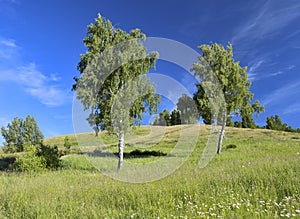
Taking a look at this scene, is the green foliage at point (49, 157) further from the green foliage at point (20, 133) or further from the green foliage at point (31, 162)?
the green foliage at point (20, 133)

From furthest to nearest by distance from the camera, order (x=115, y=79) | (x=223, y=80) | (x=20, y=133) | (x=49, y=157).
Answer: (x=20, y=133), (x=223, y=80), (x=49, y=157), (x=115, y=79)

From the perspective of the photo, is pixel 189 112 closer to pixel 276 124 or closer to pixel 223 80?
pixel 223 80

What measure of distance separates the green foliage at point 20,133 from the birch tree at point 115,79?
2156 inches

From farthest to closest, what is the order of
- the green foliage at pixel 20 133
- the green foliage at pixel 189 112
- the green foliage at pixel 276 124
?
the green foliage at pixel 276 124
the green foliage at pixel 20 133
the green foliage at pixel 189 112

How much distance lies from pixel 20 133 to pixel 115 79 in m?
61.4

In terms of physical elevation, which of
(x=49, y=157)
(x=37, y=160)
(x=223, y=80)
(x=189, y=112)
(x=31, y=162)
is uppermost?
(x=223, y=80)

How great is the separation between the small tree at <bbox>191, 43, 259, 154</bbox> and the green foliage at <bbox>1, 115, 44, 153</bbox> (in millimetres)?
53979

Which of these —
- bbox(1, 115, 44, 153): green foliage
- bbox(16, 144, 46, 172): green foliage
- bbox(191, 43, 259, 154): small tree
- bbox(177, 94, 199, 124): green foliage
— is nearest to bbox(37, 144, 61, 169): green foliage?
bbox(16, 144, 46, 172): green foliage

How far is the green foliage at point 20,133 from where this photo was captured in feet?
211

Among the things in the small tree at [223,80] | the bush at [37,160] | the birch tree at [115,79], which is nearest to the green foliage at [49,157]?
the bush at [37,160]

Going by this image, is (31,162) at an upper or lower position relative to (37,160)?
lower

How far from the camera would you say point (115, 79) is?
16828 mm

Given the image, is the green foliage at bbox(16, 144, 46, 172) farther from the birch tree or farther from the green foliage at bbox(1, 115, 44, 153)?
the green foliage at bbox(1, 115, 44, 153)

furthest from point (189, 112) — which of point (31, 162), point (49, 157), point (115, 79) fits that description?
point (31, 162)
